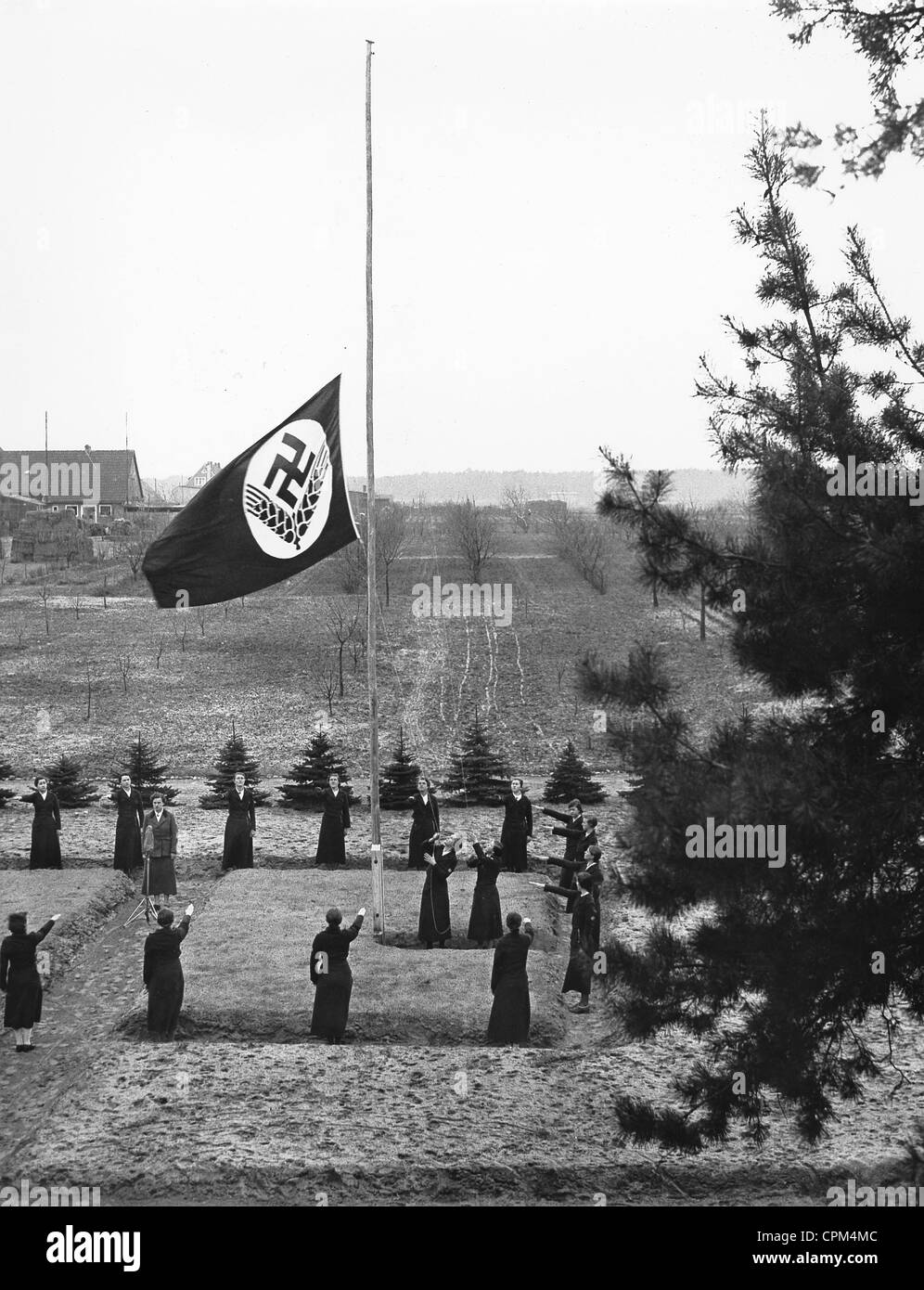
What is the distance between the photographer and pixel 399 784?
25.7 m

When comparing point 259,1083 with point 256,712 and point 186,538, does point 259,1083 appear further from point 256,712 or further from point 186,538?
point 256,712

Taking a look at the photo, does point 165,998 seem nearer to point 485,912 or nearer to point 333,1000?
point 333,1000

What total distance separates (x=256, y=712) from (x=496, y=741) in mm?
7840

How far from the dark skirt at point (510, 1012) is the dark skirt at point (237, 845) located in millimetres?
8471

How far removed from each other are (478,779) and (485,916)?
392 inches

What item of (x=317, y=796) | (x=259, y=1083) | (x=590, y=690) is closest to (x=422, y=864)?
(x=317, y=796)

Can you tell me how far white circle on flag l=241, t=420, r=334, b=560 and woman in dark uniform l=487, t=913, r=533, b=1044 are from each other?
196 inches

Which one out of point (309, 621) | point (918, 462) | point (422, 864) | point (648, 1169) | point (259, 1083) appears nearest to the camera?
point (918, 462)

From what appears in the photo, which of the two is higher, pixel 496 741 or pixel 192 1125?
pixel 496 741

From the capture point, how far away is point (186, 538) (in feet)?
42.0

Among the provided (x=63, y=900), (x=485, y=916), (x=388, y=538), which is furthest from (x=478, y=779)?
(x=388, y=538)

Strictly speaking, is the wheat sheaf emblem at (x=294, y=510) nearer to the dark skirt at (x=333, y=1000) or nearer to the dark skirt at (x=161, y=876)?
the dark skirt at (x=333, y=1000)

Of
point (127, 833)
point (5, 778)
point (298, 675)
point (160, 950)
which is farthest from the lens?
point (298, 675)

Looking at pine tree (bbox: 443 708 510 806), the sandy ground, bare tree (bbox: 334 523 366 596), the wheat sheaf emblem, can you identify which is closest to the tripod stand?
the sandy ground
